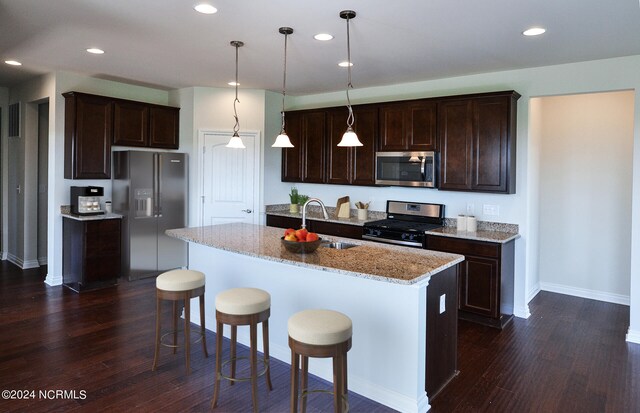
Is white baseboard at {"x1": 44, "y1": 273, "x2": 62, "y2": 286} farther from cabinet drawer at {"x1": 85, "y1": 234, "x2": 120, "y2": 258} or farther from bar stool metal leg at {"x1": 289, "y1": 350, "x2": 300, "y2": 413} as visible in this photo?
bar stool metal leg at {"x1": 289, "y1": 350, "x2": 300, "y2": 413}

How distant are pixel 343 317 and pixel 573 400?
171 cm

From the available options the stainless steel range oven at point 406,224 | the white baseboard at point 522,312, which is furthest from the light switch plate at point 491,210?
the white baseboard at point 522,312

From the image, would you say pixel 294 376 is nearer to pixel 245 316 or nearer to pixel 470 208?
pixel 245 316

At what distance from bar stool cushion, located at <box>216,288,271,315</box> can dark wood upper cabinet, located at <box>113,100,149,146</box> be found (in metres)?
3.57

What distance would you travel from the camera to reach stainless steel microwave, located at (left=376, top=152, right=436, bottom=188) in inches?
190

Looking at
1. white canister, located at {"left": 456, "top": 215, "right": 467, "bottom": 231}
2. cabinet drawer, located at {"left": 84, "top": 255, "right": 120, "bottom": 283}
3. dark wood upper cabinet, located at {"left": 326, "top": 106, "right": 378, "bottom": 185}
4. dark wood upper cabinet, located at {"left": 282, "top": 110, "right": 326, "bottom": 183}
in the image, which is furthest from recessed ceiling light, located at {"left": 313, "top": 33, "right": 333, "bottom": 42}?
cabinet drawer, located at {"left": 84, "top": 255, "right": 120, "bottom": 283}

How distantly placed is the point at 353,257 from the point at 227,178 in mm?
3488

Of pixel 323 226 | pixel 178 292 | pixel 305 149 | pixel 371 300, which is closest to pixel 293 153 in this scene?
pixel 305 149

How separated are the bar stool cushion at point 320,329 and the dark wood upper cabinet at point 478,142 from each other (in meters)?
2.75

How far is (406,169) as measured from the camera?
5.00m

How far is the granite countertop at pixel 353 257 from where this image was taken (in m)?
2.50

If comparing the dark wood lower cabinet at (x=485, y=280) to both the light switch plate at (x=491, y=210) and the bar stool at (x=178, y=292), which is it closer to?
the light switch plate at (x=491, y=210)

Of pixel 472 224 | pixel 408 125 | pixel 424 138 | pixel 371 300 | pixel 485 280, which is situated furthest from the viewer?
pixel 408 125

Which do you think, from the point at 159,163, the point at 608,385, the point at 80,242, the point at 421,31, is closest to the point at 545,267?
the point at 608,385
